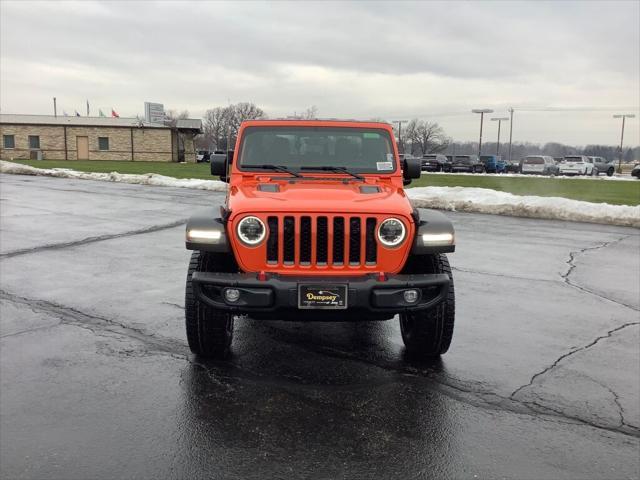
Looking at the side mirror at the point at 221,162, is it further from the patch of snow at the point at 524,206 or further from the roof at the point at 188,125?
the roof at the point at 188,125

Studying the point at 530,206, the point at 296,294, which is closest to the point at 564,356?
the point at 296,294

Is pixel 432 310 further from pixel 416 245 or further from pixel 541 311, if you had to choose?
pixel 541 311

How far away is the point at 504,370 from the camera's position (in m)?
4.34

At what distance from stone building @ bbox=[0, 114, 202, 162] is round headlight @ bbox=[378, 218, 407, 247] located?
168 feet

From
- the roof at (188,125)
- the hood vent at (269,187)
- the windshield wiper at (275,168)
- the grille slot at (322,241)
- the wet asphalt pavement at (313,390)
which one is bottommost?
the wet asphalt pavement at (313,390)

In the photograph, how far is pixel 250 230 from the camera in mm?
3977

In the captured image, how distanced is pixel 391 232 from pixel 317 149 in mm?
1663

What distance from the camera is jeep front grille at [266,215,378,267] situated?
3.92m

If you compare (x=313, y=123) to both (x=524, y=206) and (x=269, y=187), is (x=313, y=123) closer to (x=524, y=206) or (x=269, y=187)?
(x=269, y=187)

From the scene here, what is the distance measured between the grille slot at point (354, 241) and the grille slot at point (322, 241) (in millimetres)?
177

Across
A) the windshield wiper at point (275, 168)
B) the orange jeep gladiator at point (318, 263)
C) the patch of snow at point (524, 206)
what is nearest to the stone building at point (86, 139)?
the patch of snow at point (524, 206)

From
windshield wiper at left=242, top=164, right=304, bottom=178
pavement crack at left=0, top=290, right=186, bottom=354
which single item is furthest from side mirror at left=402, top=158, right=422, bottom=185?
pavement crack at left=0, top=290, right=186, bottom=354

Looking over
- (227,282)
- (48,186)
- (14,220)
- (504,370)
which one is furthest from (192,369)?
(48,186)

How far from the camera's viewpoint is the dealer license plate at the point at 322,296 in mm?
3762
